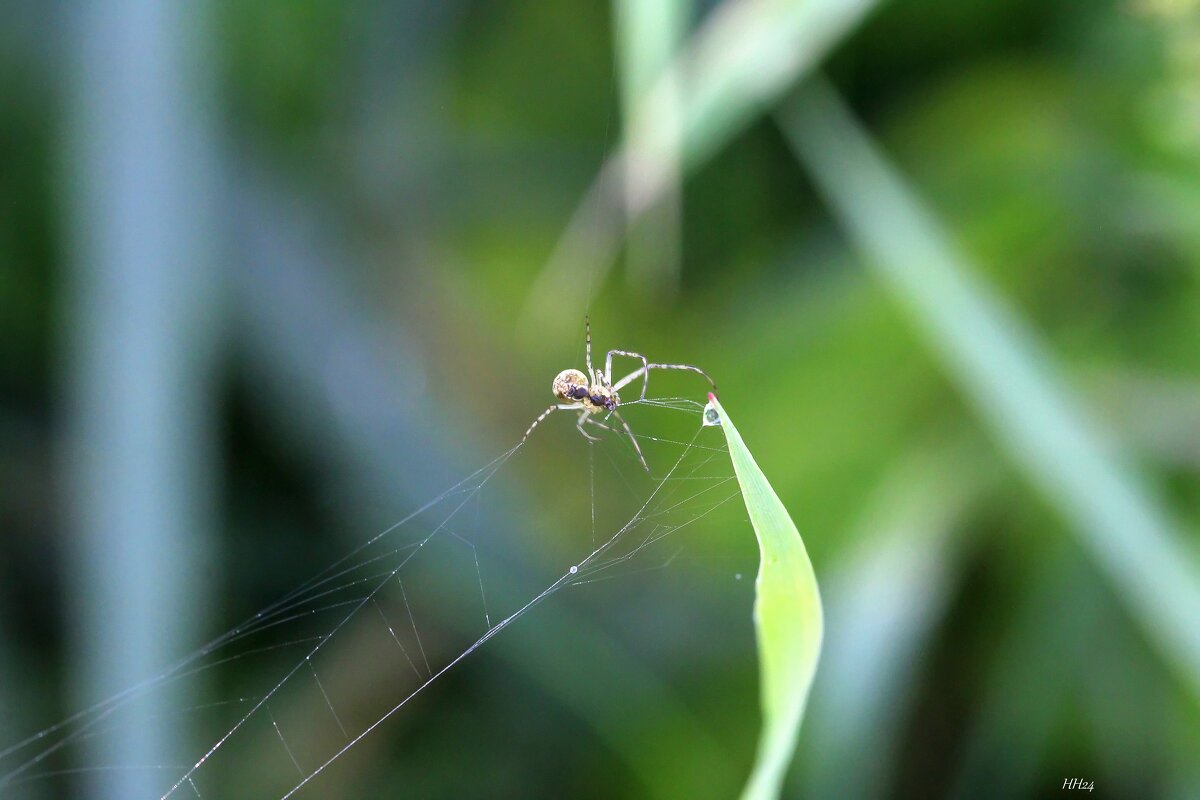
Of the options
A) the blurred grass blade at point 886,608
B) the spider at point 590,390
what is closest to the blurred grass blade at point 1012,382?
the blurred grass blade at point 886,608

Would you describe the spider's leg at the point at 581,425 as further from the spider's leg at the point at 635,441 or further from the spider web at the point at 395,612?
the spider web at the point at 395,612

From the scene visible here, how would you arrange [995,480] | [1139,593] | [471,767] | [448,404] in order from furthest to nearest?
[448,404]
[471,767]
[995,480]
[1139,593]

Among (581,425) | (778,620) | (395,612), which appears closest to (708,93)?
(581,425)

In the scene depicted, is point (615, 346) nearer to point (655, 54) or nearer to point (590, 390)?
point (590, 390)

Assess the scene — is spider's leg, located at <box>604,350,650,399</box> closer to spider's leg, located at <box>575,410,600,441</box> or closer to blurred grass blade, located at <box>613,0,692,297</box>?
spider's leg, located at <box>575,410,600,441</box>

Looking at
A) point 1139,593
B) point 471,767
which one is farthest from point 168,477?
point 1139,593

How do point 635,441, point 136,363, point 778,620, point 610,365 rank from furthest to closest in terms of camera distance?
point 610,365 < point 635,441 < point 136,363 < point 778,620

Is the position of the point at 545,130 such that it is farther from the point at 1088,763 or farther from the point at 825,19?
the point at 1088,763
